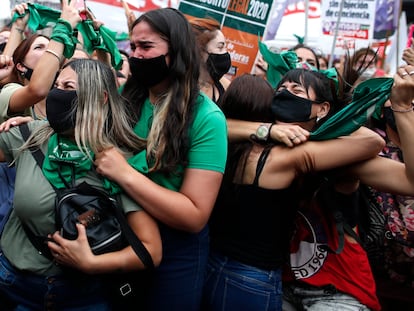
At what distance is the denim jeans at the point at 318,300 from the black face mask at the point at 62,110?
1.39 m

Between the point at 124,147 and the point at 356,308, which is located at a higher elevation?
the point at 124,147

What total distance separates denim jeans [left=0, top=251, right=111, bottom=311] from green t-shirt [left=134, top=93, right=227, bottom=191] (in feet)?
1.72

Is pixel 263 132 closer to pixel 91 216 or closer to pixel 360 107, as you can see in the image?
pixel 360 107

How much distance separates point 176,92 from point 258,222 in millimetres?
695

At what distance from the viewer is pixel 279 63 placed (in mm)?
3881

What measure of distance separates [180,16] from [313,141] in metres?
0.84

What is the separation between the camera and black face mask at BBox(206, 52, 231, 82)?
10.8 ft

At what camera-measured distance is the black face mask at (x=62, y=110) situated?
2.06 m

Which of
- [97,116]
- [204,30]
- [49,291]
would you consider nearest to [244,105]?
[97,116]

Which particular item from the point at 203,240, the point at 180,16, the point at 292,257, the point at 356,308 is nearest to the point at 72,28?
the point at 180,16

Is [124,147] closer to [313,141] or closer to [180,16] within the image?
[180,16]

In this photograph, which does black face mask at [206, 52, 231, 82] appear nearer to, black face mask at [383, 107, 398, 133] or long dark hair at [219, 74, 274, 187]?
long dark hair at [219, 74, 274, 187]

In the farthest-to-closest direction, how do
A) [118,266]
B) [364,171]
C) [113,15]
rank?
1. [113,15]
2. [364,171]
3. [118,266]

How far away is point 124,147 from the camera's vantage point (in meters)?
2.17
